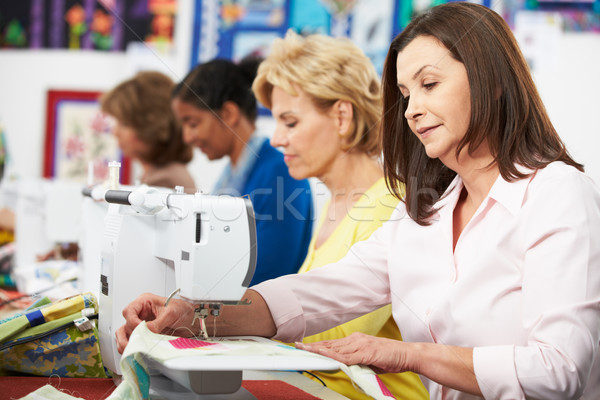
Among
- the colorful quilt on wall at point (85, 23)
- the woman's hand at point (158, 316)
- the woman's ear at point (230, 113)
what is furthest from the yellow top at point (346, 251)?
the colorful quilt on wall at point (85, 23)

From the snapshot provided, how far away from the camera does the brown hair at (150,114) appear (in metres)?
3.20

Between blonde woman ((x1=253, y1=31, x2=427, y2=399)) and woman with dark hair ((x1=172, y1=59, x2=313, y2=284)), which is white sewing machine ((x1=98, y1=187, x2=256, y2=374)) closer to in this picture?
blonde woman ((x1=253, y1=31, x2=427, y2=399))

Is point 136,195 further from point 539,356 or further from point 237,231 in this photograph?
point 539,356

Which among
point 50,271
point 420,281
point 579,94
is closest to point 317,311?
point 420,281

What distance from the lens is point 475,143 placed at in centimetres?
110

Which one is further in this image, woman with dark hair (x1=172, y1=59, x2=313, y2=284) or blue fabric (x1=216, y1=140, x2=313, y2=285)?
woman with dark hair (x1=172, y1=59, x2=313, y2=284)

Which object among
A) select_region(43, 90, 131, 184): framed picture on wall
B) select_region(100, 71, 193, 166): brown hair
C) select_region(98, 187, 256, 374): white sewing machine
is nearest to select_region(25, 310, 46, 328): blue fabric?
select_region(98, 187, 256, 374): white sewing machine

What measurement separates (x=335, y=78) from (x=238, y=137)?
83 centimetres

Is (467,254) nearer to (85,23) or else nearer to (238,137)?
(238,137)

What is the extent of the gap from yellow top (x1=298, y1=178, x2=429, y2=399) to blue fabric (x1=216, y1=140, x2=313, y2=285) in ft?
0.85

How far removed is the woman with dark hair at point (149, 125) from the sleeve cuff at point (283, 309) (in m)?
1.97

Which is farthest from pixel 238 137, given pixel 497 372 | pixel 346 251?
pixel 497 372

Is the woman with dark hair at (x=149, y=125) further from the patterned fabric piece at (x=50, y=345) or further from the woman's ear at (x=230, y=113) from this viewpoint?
the patterned fabric piece at (x=50, y=345)

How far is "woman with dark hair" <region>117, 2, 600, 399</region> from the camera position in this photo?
0.93 meters
